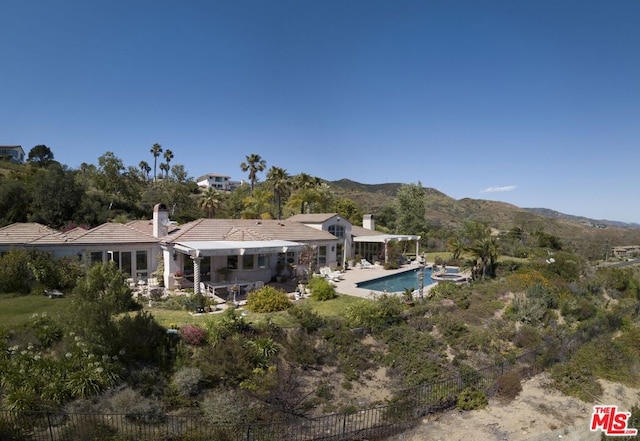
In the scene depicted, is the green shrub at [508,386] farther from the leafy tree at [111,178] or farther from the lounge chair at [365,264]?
the leafy tree at [111,178]

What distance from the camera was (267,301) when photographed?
70.5ft

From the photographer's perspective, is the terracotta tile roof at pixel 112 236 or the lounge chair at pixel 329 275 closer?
the terracotta tile roof at pixel 112 236

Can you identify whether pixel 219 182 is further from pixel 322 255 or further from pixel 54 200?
pixel 322 255

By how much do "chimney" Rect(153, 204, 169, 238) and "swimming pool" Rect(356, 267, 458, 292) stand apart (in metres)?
15.9

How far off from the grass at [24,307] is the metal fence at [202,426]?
221 inches

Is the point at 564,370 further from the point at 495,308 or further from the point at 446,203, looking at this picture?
the point at 446,203

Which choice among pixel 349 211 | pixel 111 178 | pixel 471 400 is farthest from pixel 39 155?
pixel 471 400

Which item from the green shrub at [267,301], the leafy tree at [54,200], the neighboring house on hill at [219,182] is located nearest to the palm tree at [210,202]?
the leafy tree at [54,200]

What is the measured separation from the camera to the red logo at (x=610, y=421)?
13094 mm

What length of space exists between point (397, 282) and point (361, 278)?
347 centimetres

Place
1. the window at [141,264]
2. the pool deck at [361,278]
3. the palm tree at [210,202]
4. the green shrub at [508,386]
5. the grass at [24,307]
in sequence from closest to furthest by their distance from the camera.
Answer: the green shrub at [508,386]
the grass at [24,307]
the pool deck at [361,278]
the window at [141,264]
the palm tree at [210,202]

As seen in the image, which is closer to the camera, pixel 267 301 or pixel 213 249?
pixel 267 301

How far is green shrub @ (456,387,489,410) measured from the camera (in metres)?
14.2

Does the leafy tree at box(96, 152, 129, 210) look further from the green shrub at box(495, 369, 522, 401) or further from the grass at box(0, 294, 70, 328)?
the green shrub at box(495, 369, 522, 401)
